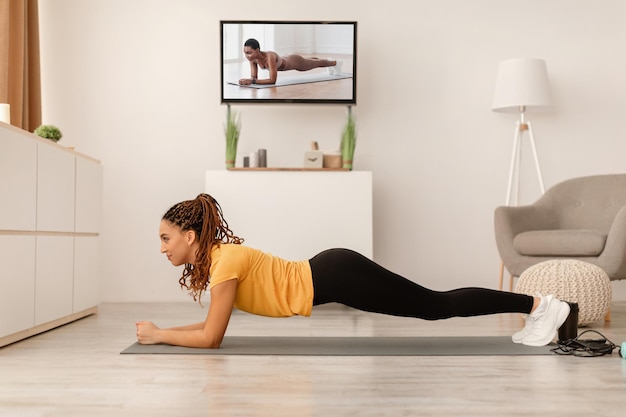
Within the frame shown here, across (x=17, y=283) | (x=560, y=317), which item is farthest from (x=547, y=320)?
(x=17, y=283)

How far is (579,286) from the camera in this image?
346cm

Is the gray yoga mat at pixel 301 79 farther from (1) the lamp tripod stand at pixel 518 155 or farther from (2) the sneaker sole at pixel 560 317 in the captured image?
(2) the sneaker sole at pixel 560 317

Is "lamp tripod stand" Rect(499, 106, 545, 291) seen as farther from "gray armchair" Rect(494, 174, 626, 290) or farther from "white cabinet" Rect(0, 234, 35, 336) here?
"white cabinet" Rect(0, 234, 35, 336)

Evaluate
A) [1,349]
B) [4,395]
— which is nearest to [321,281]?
[4,395]

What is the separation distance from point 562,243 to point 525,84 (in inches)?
51.0

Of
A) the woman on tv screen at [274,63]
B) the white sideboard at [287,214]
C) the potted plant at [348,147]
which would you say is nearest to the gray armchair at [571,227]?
the white sideboard at [287,214]

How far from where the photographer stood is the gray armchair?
4.02 m

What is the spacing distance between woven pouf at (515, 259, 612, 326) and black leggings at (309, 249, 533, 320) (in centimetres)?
103

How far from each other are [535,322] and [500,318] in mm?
1272

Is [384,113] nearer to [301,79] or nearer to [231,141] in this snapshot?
[301,79]

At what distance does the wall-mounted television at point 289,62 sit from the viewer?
16.4ft

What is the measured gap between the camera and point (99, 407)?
183 cm

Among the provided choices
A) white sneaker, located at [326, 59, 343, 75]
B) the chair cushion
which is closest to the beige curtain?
white sneaker, located at [326, 59, 343, 75]

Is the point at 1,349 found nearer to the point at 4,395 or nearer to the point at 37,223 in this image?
the point at 37,223
